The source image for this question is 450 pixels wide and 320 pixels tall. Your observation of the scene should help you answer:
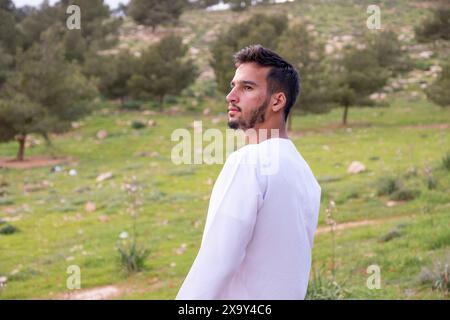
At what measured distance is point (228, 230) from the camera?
7.23 feet

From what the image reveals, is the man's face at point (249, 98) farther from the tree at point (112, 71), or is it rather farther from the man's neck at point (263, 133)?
the tree at point (112, 71)

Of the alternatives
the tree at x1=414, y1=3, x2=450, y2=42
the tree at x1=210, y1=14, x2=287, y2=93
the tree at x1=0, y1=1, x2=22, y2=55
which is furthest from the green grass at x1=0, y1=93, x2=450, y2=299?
the tree at x1=0, y1=1, x2=22, y2=55

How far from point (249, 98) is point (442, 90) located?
21996 mm

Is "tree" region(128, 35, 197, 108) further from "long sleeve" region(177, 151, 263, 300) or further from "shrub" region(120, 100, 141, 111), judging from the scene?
"long sleeve" region(177, 151, 263, 300)

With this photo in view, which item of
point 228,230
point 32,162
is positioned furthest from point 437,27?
point 228,230

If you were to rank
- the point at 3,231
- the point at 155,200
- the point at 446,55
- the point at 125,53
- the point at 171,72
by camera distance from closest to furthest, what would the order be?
the point at 3,231
the point at 155,200
the point at 171,72
the point at 125,53
the point at 446,55

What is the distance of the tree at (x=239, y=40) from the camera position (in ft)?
107

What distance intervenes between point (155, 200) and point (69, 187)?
4031 millimetres

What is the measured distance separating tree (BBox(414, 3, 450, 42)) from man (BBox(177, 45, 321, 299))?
1359 inches

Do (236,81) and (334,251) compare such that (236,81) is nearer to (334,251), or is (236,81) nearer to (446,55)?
(334,251)

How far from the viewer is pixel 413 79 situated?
38.0 m

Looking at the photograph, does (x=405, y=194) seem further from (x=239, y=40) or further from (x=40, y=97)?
(x=239, y=40)

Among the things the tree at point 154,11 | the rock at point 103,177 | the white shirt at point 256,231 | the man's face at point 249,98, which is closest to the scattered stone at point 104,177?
the rock at point 103,177

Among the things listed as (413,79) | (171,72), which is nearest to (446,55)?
(413,79)
